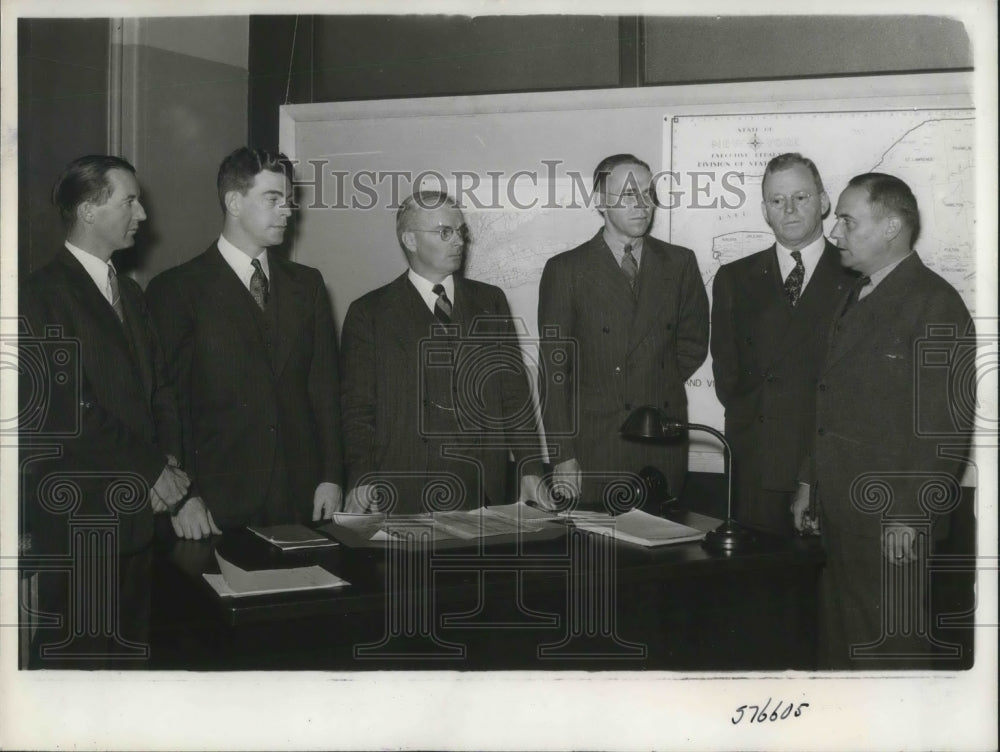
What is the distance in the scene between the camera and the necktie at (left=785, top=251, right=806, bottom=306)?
3.51 metres

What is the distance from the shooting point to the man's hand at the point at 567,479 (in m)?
3.57

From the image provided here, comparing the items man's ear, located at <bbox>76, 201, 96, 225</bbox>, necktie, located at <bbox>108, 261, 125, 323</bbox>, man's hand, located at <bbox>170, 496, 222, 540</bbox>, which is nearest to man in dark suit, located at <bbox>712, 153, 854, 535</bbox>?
man's hand, located at <bbox>170, 496, 222, 540</bbox>

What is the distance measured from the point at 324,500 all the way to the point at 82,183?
135cm

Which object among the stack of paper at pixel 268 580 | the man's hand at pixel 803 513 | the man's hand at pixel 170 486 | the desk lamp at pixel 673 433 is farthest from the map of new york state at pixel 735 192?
the stack of paper at pixel 268 580

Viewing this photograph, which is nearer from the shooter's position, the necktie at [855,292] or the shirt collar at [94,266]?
the shirt collar at [94,266]

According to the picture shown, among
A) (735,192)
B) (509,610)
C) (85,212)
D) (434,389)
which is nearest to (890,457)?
(735,192)

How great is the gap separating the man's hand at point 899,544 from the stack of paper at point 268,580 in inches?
69.1

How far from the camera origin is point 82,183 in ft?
10.3

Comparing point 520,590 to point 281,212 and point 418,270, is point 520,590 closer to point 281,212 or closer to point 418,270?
point 418,270

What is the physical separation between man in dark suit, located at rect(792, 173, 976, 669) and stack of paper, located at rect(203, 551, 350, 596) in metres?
1.52

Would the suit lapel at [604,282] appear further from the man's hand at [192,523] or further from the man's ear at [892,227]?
the man's hand at [192,523]

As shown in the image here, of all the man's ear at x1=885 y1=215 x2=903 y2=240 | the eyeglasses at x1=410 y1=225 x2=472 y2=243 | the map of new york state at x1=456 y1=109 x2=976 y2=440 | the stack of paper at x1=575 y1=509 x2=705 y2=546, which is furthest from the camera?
the eyeglasses at x1=410 y1=225 x2=472 y2=243

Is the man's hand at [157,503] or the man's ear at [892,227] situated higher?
the man's ear at [892,227]

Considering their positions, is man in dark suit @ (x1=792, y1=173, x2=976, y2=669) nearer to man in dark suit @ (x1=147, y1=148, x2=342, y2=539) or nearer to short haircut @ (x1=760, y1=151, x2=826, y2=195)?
short haircut @ (x1=760, y1=151, x2=826, y2=195)
